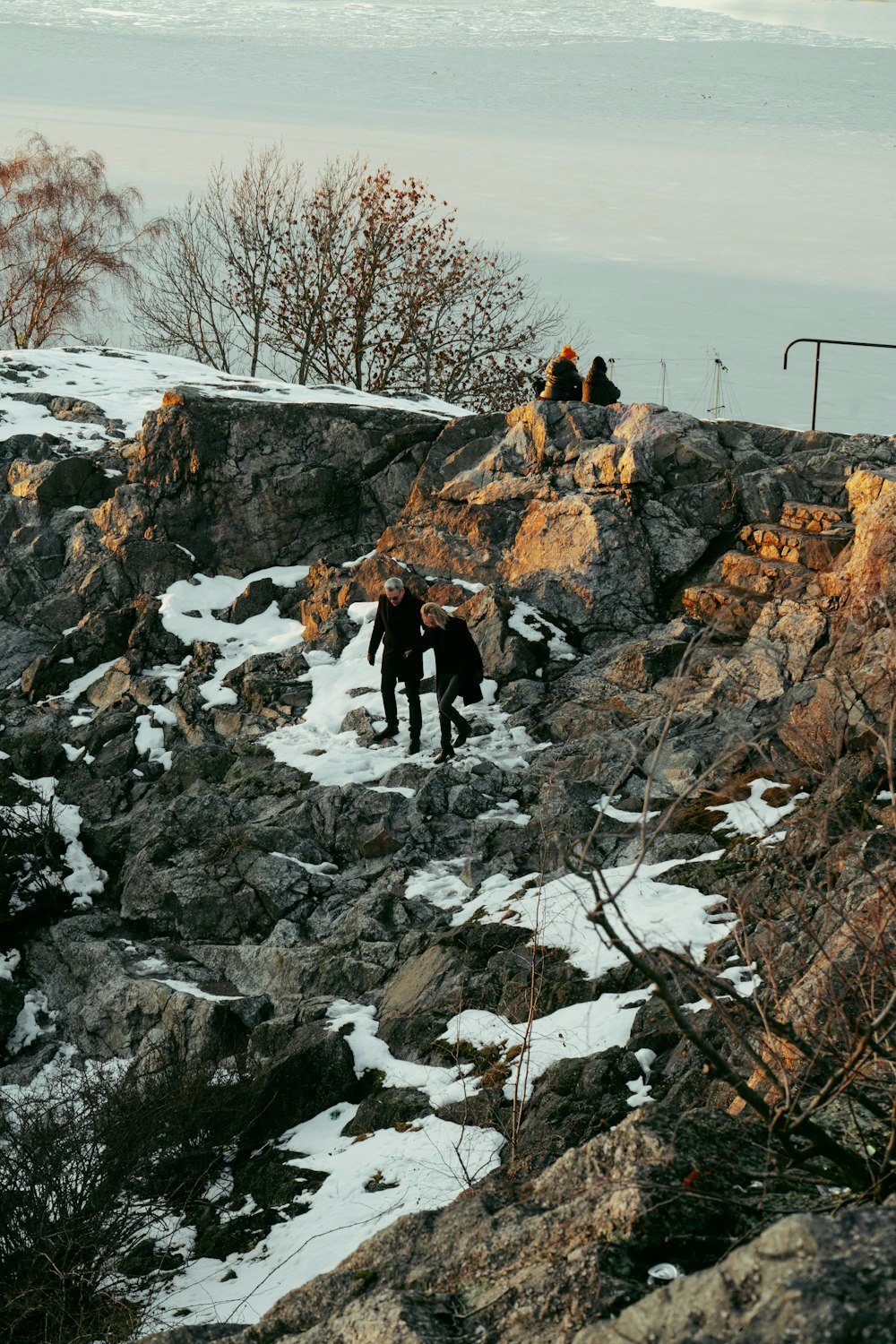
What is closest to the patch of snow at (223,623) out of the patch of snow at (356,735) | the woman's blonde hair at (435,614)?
the patch of snow at (356,735)

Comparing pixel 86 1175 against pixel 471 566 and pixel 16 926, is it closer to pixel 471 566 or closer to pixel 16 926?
pixel 16 926

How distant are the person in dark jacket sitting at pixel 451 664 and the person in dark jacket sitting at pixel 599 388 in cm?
467

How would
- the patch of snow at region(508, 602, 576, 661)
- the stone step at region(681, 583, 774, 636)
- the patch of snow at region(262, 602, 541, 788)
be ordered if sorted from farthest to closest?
the patch of snow at region(508, 602, 576, 661) → the stone step at region(681, 583, 774, 636) → the patch of snow at region(262, 602, 541, 788)

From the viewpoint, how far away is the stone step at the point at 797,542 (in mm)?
12297

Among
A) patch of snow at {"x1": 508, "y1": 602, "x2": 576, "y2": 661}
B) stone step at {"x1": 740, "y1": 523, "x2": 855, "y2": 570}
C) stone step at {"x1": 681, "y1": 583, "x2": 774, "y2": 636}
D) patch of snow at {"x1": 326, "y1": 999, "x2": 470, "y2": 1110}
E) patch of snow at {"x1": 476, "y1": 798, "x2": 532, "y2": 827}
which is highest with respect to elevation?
stone step at {"x1": 740, "y1": 523, "x2": 855, "y2": 570}

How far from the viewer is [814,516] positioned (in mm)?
12633

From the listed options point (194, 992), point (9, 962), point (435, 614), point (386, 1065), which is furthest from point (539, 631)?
point (386, 1065)

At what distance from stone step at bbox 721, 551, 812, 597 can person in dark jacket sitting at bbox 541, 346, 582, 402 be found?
10.1 feet

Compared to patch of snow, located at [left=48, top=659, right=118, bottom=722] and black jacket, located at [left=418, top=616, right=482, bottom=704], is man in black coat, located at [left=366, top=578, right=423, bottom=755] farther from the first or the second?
patch of snow, located at [left=48, top=659, right=118, bottom=722]

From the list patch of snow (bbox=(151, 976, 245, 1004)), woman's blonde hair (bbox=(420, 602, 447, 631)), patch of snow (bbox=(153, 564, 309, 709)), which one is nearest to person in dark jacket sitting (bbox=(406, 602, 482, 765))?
woman's blonde hair (bbox=(420, 602, 447, 631))

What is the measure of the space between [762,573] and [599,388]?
3439 millimetres

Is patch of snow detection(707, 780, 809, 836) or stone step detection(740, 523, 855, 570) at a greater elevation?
stone step detection(740, 523, 855, 570)

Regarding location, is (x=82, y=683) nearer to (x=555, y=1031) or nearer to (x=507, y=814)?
(x=507, y=814)

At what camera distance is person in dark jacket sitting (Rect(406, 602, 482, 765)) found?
11070mm
